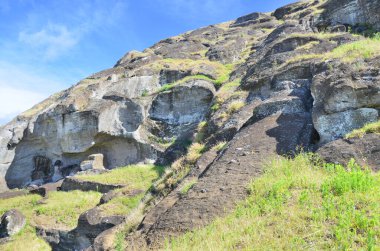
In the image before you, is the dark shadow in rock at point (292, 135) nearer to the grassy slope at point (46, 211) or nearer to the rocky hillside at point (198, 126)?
the rocky hillside at point (198, 126)

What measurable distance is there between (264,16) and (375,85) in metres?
50.4

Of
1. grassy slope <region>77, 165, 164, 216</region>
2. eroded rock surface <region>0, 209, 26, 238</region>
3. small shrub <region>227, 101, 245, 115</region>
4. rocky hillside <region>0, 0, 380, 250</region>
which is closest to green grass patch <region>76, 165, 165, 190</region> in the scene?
grassy slope <region>77, 165, 164, 216</region>

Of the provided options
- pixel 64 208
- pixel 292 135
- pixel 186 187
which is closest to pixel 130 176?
pixel 64 208

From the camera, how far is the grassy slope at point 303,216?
479 centimetres

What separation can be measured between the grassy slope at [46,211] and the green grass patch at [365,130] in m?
14.2

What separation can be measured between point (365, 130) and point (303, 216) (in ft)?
11.2

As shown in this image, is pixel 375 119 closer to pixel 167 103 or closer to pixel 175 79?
pixel 167 103

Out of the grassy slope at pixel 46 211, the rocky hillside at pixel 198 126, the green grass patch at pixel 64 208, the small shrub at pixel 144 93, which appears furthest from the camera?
the small shrub at pixel 144 93

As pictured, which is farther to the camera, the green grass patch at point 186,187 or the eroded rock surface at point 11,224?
the eroded rock surface at point 11,224

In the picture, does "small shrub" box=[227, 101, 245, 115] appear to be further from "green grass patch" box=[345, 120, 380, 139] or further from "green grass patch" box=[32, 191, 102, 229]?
"green grass patch" box=[32, 191, 102, 229]

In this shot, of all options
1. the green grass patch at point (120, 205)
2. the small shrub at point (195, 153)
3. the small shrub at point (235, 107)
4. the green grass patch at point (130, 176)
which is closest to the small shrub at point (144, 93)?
the green grass patch at point (130, 176)

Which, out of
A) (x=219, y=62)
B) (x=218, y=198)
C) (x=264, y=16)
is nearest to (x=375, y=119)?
(x=218, y=198)

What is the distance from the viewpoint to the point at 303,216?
5.48m

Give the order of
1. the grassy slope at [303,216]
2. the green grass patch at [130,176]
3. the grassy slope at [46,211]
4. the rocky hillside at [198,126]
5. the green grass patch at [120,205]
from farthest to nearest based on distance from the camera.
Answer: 1. the green grass patch at [130,176]
2. the grassy slope at [46,211]
3. the green grass patch at [120,205]
4. the rocky hillside at [198,126]
5. the grassy slope at [303,216]
